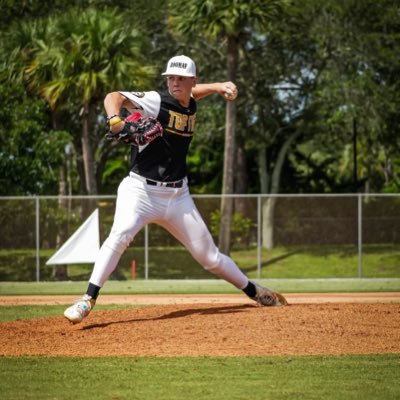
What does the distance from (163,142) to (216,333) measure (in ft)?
6.33

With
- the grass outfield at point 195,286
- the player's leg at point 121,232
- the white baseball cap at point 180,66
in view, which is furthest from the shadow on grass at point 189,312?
the grass outfield at point 195,286

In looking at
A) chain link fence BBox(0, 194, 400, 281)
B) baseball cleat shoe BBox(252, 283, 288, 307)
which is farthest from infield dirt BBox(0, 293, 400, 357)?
chain link fence BBox(0, 194, 400, 281)

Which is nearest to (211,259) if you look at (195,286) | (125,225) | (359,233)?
(125,225)

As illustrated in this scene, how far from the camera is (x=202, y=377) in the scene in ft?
22.8

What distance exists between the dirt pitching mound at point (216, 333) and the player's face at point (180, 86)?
2.27 meters

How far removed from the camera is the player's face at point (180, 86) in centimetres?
913

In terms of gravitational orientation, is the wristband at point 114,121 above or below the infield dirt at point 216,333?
above

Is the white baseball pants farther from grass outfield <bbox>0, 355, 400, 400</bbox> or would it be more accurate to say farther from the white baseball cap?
grass outfield <bbox>0, 355, 400, 400</bbox>

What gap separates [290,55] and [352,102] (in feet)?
15.6

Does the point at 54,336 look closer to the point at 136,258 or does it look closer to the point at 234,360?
the point at 234,360

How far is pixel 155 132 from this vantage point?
8.73 metres

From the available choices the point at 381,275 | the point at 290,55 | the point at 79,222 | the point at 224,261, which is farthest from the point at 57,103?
the point at 224,261

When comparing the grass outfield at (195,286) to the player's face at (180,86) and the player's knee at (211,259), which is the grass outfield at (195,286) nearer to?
the player's knee at (211,259)

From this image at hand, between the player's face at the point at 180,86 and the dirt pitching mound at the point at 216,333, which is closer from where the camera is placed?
the dirt pitching mound at the point at 216,333
